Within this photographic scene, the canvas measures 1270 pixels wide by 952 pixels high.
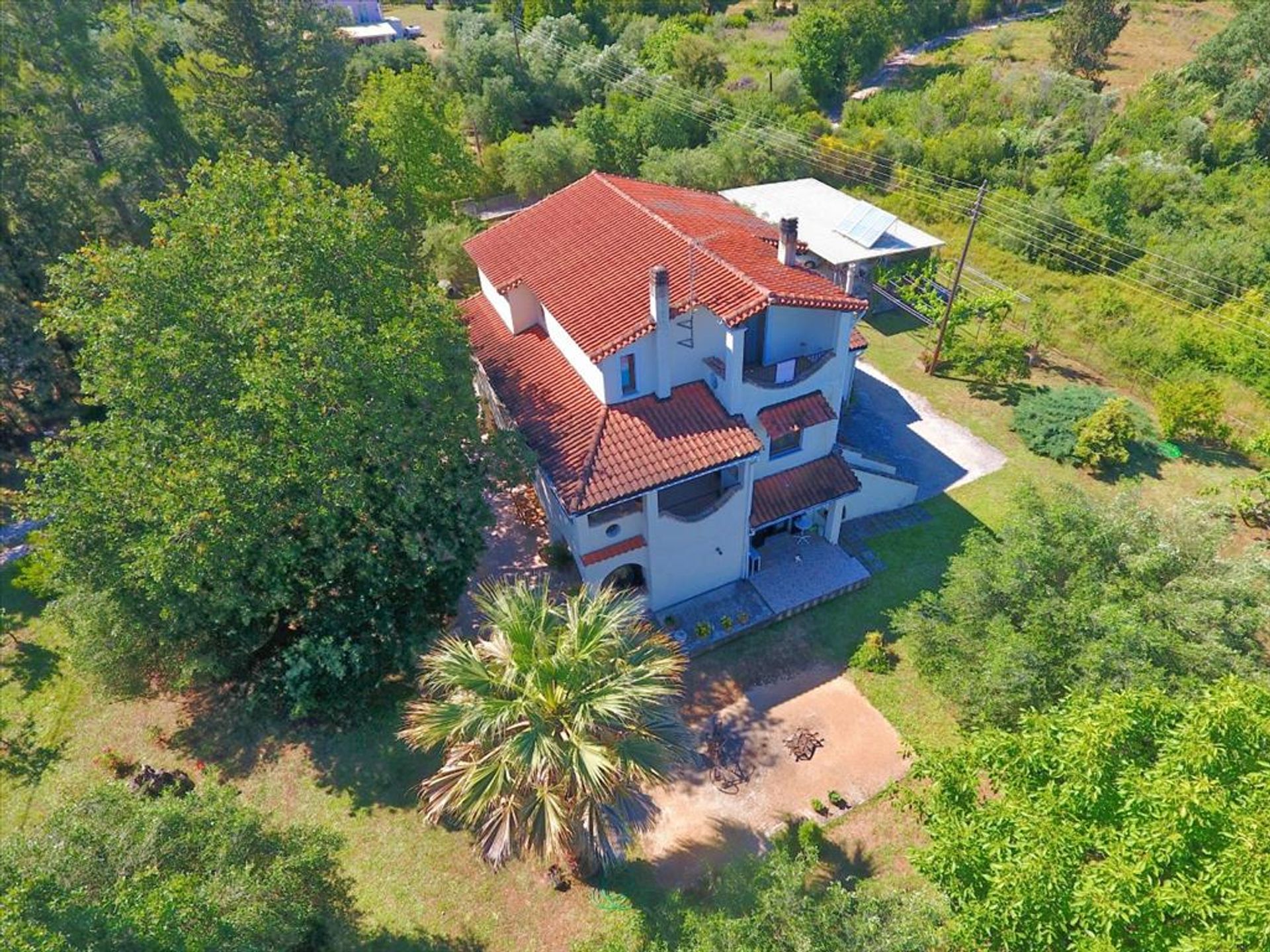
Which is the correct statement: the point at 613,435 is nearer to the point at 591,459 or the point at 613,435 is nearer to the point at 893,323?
the point at 591,459

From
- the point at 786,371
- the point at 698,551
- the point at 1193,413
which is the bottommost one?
the point at 1193,413

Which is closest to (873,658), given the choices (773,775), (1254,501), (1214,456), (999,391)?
(773,775)

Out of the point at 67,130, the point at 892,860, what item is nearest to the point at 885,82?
the point at 67,130

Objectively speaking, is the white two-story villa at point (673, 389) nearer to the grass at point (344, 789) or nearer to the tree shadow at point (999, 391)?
the grass at point (344, 789)

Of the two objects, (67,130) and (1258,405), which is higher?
(67,130)

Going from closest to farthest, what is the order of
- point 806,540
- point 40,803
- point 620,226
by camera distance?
point 40,803, point 620,226, point 806,540

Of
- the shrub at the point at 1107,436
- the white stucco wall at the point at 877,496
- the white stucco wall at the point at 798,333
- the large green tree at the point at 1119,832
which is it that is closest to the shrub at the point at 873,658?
the white stucco wall at the point at 877,496


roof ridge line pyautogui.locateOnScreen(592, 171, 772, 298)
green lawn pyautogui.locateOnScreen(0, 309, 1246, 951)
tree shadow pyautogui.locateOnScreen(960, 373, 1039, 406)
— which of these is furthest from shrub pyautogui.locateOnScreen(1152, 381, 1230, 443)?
roof ridge line pyautogui.locateOnScreen(592, 171, 772, 298)

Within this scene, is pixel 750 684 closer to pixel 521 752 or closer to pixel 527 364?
pixel 521 752
